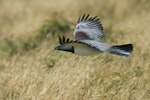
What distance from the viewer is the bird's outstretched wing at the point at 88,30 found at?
564 centimetres

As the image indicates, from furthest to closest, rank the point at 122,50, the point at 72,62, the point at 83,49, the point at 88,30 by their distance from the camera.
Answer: the point at 72,62 < the point at 88,30 < the point at 83,49 < the point at 122,50

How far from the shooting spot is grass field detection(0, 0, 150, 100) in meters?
5.12

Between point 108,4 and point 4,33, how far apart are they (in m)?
2.02

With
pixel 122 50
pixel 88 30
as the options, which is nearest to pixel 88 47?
pixel 122 50

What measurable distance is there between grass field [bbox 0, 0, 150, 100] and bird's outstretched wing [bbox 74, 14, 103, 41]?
11.0 inches

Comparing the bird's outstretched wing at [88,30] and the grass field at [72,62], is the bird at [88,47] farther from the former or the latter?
the grass field at [72,62]

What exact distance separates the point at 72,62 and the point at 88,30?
37cm

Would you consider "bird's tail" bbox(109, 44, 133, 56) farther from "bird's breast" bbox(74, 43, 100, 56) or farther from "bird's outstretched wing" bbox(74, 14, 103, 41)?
"bird's outstretched wing" bbox(74, 14, 103, 41)

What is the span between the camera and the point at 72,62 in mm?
6008

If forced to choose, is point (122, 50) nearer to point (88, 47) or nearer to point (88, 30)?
point (88, 47)

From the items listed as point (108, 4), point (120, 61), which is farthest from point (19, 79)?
point (108, 4)

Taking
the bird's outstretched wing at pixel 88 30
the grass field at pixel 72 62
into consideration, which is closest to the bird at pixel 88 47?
the bird's outstretched wing at pixel 88 30

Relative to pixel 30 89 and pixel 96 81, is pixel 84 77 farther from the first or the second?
pixel 30 89

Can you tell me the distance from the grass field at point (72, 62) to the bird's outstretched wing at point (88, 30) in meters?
0.28
